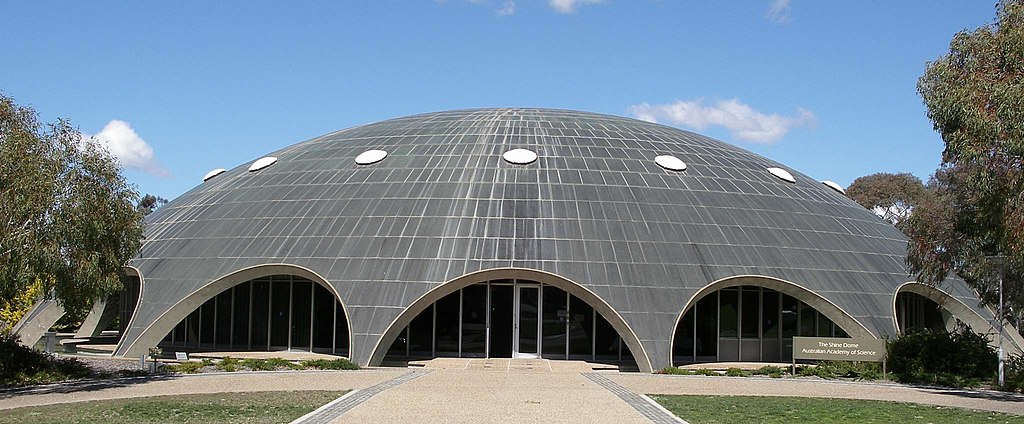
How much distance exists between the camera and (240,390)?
22.0m

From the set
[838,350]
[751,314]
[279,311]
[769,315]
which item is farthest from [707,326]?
[279,311]

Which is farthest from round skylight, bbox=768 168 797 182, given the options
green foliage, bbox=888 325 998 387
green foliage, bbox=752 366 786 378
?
green foliage, bbox=752 366 786 378

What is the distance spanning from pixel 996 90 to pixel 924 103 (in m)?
2.48

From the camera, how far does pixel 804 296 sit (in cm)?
3086

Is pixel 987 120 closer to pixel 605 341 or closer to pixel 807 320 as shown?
pixel 807 320

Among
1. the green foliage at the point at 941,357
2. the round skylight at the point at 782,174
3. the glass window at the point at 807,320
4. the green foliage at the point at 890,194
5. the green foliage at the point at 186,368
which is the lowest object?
the green foliage at the point at 186,368

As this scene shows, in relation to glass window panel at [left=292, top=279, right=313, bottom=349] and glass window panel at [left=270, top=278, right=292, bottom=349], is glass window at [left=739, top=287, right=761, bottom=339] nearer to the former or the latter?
glass window panel at [left=292, top=279, right=313, bottom=349]

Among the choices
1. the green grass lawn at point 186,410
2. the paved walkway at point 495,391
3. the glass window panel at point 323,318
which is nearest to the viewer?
the green grass lawn at point 186,410

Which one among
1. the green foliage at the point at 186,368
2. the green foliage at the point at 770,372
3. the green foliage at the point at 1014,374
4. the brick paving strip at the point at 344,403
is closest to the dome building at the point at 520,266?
the green foliage at the point at 770,372

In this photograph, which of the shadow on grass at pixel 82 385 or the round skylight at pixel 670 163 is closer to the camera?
the shadow on grass at pixel 82 385

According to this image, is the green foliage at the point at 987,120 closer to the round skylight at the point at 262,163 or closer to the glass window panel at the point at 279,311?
the glass window panel at the point at 279,311

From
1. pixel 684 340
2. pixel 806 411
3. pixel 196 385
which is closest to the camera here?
pixel 806 411

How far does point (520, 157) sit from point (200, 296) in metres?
11.8

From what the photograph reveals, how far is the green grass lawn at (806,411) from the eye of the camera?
18141mm
